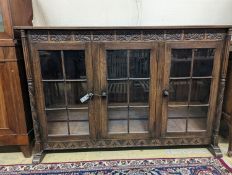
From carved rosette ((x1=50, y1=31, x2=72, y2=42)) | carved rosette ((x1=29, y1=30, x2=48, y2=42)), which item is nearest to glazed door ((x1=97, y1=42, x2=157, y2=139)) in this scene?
carved rosette ((x1=50, y1=31, x2=72, y2=42))

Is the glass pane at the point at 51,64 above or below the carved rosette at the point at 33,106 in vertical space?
above

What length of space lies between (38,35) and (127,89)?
0.80 meters

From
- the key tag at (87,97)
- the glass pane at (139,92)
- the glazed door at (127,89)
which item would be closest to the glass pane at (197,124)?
the glazed door at (127,89)

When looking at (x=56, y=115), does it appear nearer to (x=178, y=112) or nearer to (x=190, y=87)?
(x=178, y=112)

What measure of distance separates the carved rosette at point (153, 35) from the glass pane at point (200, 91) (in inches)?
Answer: 18.2

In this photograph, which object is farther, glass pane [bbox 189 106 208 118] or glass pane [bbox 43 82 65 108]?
glass pane [bbox 189 106 208 118]

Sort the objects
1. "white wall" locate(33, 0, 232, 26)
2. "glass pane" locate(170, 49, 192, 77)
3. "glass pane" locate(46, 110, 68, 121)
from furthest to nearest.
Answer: "white wall" locate(33, 0, 232, 26) → "glass pane" locate(46, 110, 68, 121) → "glass pane" locate(170, 49, 192, 77)

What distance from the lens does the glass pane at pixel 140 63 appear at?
1453mm

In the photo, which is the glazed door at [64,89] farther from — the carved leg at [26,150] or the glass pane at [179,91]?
the glass pane at [179,91]

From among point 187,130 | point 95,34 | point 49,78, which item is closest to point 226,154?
point 187,130

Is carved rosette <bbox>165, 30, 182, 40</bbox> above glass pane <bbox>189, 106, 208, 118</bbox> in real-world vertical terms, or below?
above

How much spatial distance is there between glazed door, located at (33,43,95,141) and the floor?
20 cm

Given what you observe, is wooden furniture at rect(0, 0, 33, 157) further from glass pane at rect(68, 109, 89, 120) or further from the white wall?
glass pane at rect(68, 109, 89, 120)

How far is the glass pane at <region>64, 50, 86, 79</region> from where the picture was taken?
1444 mm
